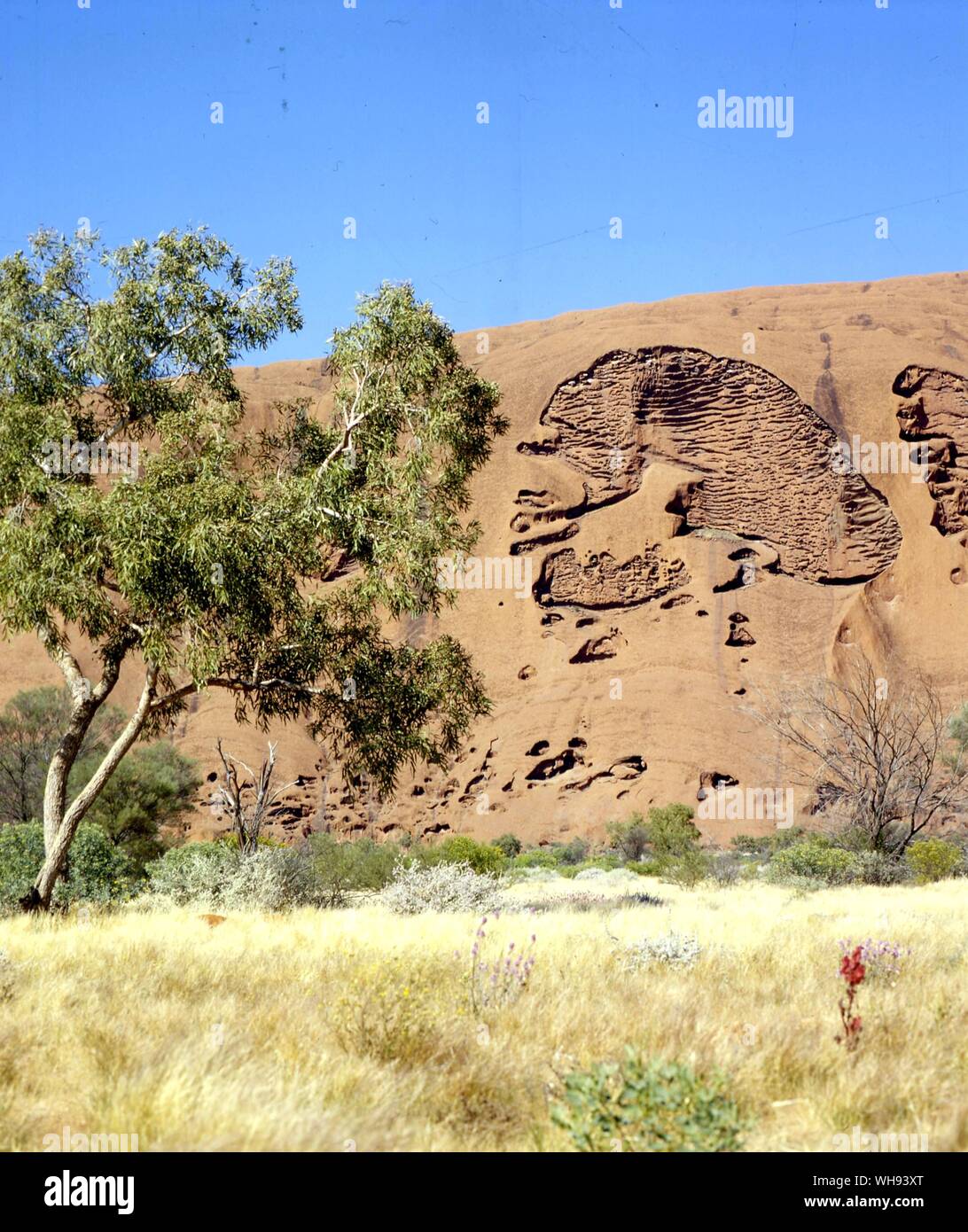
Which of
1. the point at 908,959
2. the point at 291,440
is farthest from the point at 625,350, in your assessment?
the point at 908,959

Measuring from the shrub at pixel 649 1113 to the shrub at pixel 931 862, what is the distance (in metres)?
17.8

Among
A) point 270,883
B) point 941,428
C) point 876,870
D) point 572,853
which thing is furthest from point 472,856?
point 941,428

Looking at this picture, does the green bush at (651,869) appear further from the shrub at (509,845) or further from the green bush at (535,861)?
the shrub at (509,845)

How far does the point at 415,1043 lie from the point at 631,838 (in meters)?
34.4

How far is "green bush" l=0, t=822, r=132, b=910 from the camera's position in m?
13.4

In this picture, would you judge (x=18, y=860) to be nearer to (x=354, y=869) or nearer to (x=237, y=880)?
(x=237, y=880)

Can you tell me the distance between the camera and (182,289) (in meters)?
13.8

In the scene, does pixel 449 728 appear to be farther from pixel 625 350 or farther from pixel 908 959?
pixel 625 350

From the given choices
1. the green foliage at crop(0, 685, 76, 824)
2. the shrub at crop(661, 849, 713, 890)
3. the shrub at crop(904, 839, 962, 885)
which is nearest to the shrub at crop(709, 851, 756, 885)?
the shrub at crop(661, 849, 713, 890)

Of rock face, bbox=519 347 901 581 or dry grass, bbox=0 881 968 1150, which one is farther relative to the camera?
rock face, bbox=519 347 901 581

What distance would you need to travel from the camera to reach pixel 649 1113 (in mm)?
3438

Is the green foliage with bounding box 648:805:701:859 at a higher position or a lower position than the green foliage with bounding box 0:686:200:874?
lower

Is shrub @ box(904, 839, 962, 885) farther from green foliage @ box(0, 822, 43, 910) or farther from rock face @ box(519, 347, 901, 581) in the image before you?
rock face @ box(519, 347, 901, 581)

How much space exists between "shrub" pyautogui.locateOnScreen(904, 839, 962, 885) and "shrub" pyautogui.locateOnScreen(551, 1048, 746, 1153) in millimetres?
17777
